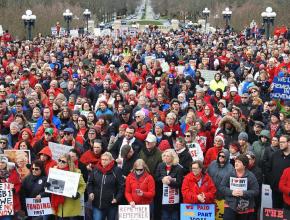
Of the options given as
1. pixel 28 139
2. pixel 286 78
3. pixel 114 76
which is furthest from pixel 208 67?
pixel 28 139

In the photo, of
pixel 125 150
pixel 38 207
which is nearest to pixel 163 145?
pixel 125 150

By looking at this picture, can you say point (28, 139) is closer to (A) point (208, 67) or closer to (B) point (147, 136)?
(B) point (147, 136)

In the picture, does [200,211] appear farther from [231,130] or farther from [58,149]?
[231,130]

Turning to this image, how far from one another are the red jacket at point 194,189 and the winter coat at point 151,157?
1.09 metres

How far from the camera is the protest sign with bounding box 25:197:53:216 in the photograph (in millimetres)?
9641

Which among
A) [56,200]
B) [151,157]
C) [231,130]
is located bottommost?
[56,200]

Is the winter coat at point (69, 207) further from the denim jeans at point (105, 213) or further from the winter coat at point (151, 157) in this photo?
the winter coat at point (151, 157)

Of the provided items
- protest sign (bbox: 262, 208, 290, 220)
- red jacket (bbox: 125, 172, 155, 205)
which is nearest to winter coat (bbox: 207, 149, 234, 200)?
protest sign (bbox: 262, 208, 290, 220)

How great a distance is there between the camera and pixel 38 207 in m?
9.70

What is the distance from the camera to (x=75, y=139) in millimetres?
12211

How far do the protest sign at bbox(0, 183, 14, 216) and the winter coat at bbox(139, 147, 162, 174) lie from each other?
7.72 ft

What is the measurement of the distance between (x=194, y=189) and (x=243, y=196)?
74 centimetres

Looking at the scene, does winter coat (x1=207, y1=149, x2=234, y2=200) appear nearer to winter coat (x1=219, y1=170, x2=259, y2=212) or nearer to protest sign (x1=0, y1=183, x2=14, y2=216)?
winter coat (x1=219, y1=170, x2=259, y2=212)

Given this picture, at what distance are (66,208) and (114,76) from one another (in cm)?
1001
